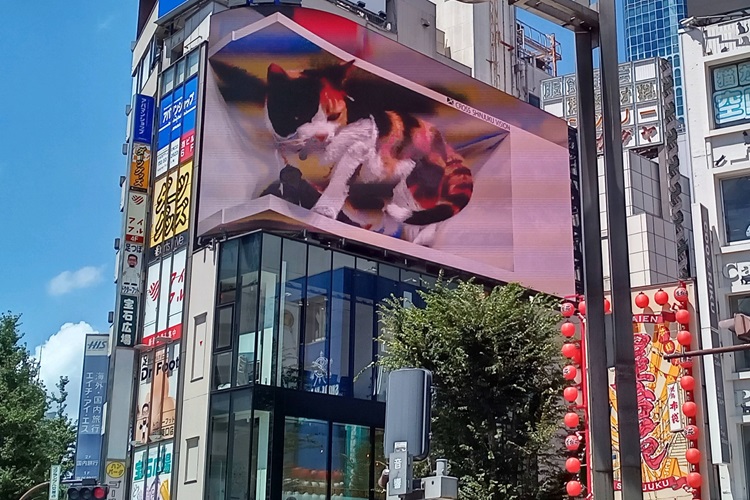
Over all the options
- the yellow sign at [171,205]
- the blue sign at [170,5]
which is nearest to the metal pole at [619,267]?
the yellow sign at [171,205]

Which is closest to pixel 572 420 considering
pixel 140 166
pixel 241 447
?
pixel 241 447

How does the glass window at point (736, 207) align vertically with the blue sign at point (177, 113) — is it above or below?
below

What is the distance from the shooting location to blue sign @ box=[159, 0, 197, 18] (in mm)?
39000

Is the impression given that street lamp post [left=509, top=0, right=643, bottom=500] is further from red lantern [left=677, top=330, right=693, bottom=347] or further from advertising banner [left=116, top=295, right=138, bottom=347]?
advertising banner [left=116, top=295, right=138, bottom=347]

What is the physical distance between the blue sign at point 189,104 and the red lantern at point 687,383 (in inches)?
772

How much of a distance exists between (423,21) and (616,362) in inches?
1641

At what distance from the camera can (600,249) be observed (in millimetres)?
8453

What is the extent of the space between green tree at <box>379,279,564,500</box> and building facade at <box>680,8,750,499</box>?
5.19m

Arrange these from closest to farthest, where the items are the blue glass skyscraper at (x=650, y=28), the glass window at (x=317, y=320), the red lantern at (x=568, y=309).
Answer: the red lantern at (x=568, y=309)
the glass window at (x=317, y=320)
the blue glass skyscraper at (x=650, y=28)

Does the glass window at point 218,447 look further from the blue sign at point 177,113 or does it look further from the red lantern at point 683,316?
the red lantern at point 683,316

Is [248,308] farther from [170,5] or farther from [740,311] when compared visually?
[740,311]

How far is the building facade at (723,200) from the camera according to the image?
2230 centimetres

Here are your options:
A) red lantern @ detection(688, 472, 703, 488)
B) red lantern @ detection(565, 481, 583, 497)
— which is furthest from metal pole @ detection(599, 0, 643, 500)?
red lantern @ detection(565, 481, 583, 497)

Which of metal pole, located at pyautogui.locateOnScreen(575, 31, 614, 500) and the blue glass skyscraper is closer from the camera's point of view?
metal pole, located at pyautogui.locateOnScreen(575, 31, 614, 500)
